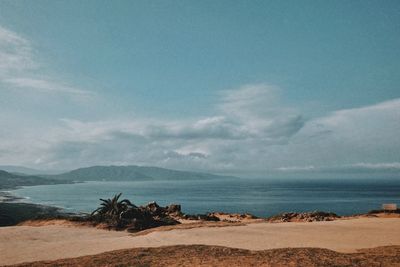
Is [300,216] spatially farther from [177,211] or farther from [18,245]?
[18,245]

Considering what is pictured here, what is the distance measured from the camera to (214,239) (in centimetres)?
1908

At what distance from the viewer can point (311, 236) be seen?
19.1 m

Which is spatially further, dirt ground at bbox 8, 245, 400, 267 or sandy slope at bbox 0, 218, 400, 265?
sandy slope at bbox 0, 218, 400, 265

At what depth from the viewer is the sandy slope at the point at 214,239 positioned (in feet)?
55.0

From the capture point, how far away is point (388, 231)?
66.5 ft

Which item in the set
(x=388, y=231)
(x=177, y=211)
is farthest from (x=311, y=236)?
(x=177, y=211)

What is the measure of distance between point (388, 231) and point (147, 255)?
13696 mm

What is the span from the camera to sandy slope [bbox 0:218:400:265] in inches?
660

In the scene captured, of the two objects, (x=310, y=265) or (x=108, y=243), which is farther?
(x=108, y=243)

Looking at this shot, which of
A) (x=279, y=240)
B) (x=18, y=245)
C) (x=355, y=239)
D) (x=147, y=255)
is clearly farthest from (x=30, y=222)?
(x=355, y=239)

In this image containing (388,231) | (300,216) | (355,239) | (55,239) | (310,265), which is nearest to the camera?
(310,265)

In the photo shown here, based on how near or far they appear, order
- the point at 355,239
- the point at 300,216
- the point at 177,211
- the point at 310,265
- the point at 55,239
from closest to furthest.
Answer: the point at 310,265 → the point at 355,239 → the point at 55,239 → the point at 300,216 → the point at 177,211

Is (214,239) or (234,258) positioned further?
(214,239)

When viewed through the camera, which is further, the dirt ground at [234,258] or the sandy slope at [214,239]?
the sandy slope at [214,239]
